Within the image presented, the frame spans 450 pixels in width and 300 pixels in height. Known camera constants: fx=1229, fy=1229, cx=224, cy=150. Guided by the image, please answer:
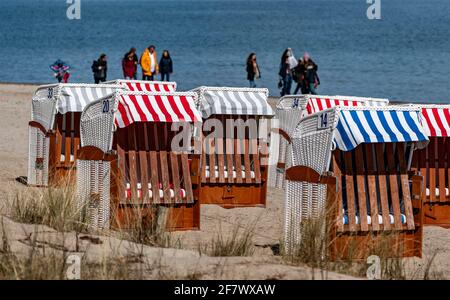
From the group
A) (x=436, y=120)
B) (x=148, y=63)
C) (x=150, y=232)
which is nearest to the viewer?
(x=150, y=232)

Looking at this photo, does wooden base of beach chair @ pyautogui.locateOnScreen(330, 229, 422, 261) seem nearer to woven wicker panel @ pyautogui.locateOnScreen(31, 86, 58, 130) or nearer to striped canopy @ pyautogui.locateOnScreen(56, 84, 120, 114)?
striped canopy @ pyautogui.locateOnScreen(56, 84, 120, 114)

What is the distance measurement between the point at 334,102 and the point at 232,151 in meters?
1.38

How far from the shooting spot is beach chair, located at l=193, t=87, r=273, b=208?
14570 millimetres

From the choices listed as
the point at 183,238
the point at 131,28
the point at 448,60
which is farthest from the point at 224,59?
the point at 183,238

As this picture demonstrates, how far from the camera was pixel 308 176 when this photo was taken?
11.2 meters

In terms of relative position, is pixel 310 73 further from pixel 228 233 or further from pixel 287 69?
pixel 228 233

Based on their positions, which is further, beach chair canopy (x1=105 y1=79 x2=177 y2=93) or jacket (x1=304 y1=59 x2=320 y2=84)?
jacket (x1=304 y1=59 x2=320 y2=84)

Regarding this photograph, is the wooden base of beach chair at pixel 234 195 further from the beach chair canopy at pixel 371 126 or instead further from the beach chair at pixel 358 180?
the beach chair canopy at pixel 371 126

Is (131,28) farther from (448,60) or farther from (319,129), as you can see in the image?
Result: (319,129)

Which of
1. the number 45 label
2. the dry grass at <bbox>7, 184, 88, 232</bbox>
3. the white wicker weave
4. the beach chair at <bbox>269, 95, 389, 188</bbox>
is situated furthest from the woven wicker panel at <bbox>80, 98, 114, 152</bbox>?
the white wicker weave

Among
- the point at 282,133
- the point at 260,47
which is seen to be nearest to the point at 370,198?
the point at 282,133

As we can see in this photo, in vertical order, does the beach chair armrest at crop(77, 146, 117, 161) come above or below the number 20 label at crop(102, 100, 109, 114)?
below

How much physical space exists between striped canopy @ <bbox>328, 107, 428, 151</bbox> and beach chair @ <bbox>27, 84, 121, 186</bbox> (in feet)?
15.2

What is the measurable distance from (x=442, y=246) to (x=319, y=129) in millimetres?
2289
